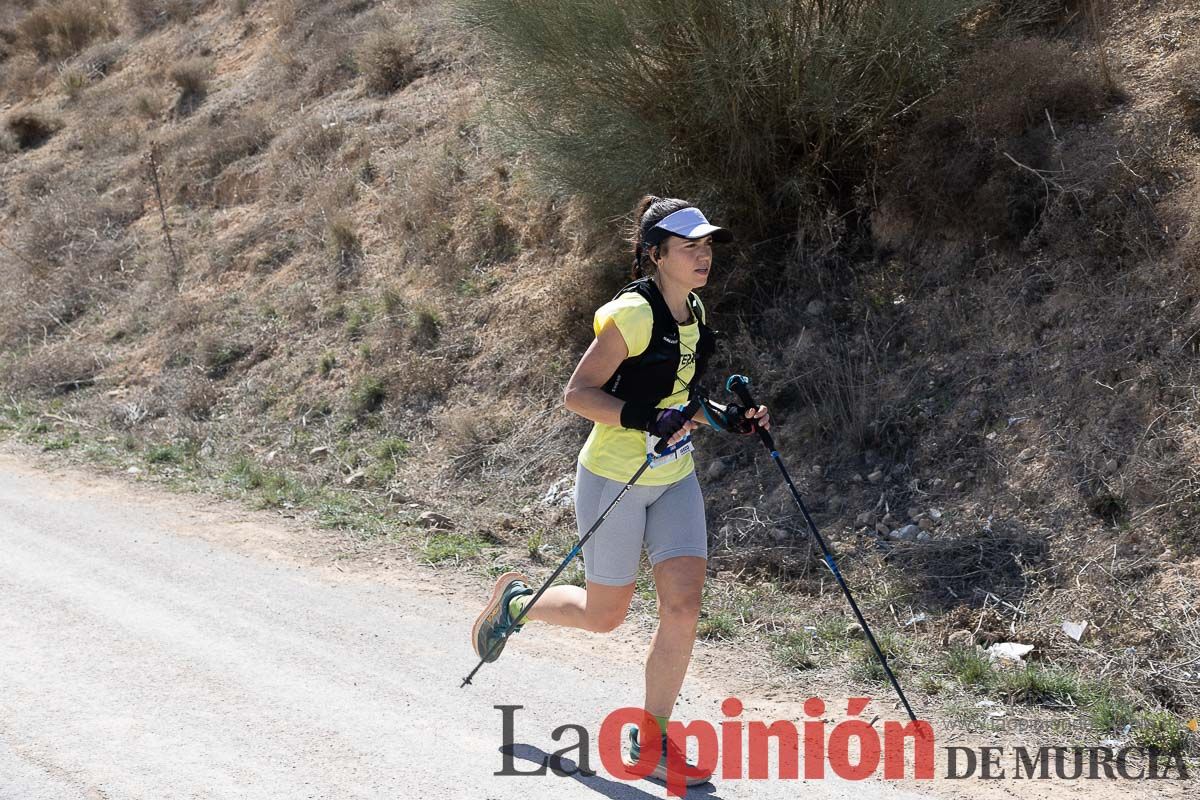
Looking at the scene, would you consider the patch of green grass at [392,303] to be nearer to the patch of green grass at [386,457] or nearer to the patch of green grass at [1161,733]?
the patch of green grass at [386,457]

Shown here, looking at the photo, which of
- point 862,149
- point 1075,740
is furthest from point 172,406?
point 1075,740

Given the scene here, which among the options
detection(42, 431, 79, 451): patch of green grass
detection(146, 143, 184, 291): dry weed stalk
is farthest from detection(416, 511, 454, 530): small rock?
detection(146, 143, 184, 291): dry weed stalk

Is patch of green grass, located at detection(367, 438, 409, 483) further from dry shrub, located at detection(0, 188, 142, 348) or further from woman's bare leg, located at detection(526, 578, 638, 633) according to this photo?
dry shrub, located at detection(0, 188, 142, 348)

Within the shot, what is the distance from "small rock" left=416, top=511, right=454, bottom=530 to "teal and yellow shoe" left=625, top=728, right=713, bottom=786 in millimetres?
3849

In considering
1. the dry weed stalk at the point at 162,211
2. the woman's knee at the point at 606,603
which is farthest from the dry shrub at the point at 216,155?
the woman's knee at the point at 606,603

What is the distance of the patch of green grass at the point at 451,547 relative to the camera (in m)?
7.50

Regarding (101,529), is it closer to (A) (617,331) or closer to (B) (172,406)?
(B) (172,406)

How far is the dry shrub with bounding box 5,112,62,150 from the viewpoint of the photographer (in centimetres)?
2117

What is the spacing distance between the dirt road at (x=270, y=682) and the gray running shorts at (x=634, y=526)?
2.69ft

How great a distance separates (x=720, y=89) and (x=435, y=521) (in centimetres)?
392

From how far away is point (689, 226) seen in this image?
13.9ft

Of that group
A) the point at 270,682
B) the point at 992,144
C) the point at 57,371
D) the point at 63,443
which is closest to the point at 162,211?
the point at 57,371

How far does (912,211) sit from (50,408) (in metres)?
9.03

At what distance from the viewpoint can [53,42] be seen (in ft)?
81.8
